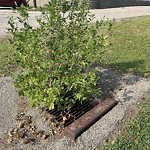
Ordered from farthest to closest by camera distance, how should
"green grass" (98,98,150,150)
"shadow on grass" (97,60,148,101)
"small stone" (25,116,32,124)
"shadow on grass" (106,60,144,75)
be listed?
1. "shadow on grass" (106,60,144,75)
2. "shadow on grass" (97,60,148,101)
3. "small stone" (25,116,32,124)
4. "green grass" (98,98,150,150)

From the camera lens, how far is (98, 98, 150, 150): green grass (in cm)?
342

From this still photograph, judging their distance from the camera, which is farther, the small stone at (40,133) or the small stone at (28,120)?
the small stone at (28,120)

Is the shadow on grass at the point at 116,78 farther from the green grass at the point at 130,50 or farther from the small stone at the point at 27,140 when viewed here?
the small stone at the point at 27,140

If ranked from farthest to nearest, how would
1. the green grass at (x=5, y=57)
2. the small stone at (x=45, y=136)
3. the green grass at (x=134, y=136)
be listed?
the green grass at (x=5, y=57)
the small stone at (x=45, y=136)
the green grass at (x=134, y=136)

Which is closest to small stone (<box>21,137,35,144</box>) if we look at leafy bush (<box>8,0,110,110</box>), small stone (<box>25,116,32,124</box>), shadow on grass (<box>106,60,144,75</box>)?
small stone (<box>25,116,32,124</box>)

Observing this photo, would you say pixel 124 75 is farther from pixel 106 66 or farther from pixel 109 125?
pixel 109 125

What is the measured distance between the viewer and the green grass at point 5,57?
592 centimetres

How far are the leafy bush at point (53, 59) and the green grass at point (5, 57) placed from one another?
7.00ft

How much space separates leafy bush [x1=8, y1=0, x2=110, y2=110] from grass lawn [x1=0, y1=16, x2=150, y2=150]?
0.85 m

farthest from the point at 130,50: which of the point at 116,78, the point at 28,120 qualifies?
the point at 28,120

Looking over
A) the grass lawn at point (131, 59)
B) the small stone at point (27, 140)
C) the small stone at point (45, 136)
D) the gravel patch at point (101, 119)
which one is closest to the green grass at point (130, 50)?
the grass lawn at point (131, 59)

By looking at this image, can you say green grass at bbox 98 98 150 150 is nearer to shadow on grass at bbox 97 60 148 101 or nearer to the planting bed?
the planting bed

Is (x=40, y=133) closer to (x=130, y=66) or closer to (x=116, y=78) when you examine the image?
(x=116, y=78)

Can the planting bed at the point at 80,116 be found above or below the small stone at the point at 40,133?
above
